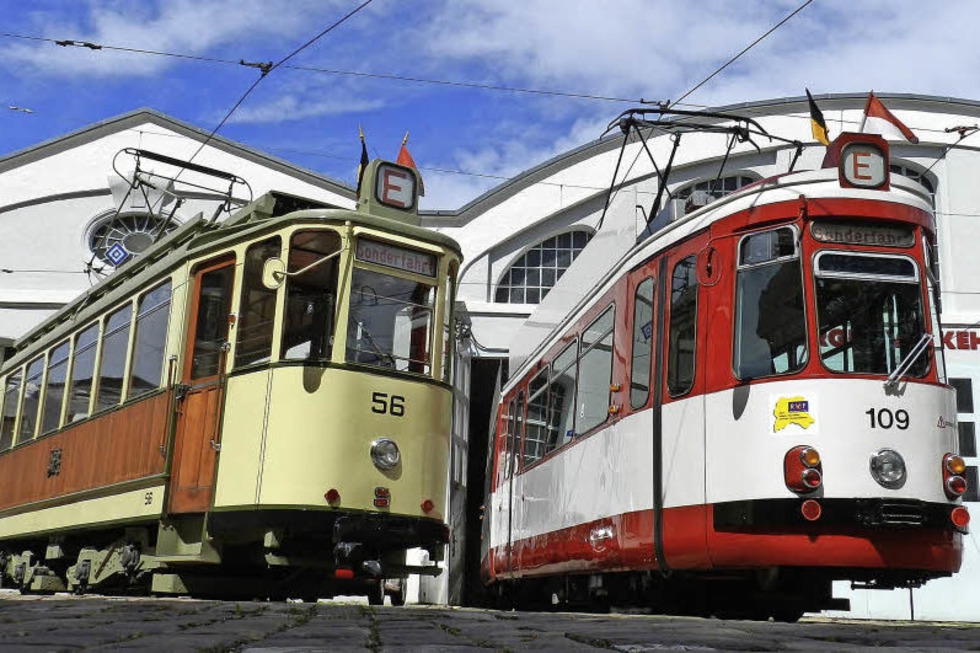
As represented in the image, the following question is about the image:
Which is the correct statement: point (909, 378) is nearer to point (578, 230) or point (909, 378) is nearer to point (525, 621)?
point (525, 621)

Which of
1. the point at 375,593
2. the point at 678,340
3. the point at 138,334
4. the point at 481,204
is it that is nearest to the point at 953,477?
the point at 678,340

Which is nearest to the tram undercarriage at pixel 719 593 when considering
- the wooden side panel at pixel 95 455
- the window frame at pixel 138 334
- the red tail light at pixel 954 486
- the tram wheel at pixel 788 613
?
the tram wheel at pixel 788 613

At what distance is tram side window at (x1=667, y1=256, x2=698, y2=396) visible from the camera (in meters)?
7.59

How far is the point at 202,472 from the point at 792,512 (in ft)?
14.0

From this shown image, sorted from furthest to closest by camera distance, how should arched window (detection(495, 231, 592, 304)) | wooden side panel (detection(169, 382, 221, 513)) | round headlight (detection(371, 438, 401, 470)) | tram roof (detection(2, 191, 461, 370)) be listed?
arched window (detection(495, 231, 592, 304)), tram roof (detection(2, 191, 461, 370)), wooden side panel (detection(169, 382, 221, 513)), round headlight (detection(371, 438, 401, 470))

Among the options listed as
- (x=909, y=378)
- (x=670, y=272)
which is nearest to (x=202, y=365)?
(x=670, y=272)

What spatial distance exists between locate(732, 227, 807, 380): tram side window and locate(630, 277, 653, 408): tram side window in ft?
2.91

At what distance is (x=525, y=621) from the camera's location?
523cm

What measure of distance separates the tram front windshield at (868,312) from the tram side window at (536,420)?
4.41m

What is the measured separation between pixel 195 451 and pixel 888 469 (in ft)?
16.2

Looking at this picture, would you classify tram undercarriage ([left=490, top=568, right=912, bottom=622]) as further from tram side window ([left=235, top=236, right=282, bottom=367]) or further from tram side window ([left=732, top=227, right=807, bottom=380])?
tram side window ([left=235, top=236, right=282, bottom=367])

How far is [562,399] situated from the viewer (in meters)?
10.5

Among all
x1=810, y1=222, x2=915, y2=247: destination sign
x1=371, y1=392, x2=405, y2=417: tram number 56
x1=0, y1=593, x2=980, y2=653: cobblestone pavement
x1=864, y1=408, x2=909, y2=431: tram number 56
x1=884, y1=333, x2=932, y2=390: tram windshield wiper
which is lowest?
x1=0, y1=593, x2=980, y2=653: cobblestone pavement

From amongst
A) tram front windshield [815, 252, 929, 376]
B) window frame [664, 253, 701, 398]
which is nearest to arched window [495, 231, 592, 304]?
window frame [664, 253, 701, 398]
